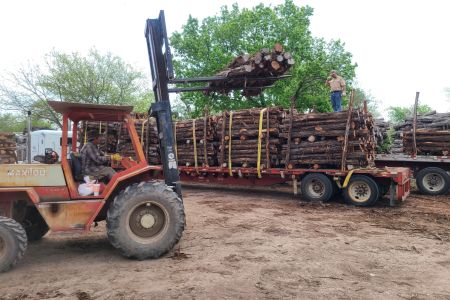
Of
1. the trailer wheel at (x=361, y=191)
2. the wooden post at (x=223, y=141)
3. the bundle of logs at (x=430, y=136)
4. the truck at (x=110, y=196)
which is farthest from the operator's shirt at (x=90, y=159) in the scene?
the bundle of logs at (x=430, y=136)

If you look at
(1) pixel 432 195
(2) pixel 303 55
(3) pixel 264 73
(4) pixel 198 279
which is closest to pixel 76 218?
(4) pixel 198 279

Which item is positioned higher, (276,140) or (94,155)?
(276,140)

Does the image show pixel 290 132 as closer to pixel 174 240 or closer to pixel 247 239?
pixel 247 239

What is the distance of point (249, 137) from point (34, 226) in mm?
7719

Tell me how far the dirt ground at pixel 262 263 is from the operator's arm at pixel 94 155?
1.46 metres

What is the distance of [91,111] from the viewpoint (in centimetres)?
618

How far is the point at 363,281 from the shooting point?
193 inches

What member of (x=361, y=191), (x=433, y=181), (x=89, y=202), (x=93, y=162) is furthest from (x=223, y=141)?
(x=89, y=202)

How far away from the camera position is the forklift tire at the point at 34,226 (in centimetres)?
661

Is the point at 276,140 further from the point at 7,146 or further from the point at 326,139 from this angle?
the point at 7,146

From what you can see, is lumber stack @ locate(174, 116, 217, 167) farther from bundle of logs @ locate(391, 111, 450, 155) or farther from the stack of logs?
bundle of logs @ locate(391, 111, 450, 155)

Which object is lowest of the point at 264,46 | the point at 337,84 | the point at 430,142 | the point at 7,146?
the point at 430,142

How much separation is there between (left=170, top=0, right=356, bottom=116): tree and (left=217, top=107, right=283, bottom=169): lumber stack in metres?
8.72

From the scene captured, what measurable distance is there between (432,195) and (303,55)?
1270 centimetres
